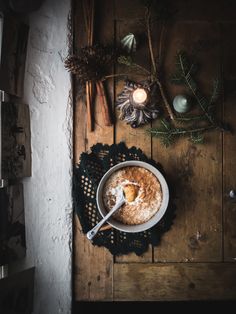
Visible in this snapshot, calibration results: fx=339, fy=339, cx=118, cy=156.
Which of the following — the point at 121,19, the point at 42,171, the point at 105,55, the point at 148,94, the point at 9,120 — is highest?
the point at 121,19

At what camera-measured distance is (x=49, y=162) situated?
56.2 inches

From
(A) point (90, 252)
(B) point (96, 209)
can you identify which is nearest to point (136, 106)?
(B) point (96, 209)

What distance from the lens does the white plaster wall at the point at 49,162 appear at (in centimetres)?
141

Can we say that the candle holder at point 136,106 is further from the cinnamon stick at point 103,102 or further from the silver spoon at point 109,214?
the silver spoon at point 109,214

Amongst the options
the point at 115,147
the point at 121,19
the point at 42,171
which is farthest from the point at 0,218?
the point at 121,19

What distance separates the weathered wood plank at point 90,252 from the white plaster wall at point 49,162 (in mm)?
36

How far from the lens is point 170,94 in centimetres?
141

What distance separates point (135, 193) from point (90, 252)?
0.33m

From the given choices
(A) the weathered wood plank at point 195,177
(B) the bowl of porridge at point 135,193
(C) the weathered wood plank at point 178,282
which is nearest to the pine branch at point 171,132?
(A) the weathered wood plank at point 195,177

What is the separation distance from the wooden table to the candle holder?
45 millimetres

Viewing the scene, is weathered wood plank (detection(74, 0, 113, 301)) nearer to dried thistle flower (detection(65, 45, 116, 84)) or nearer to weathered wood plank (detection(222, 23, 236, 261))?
dried thistle flower (detection(65, 45, 116, 84))

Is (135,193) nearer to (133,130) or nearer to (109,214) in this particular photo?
(109,214)

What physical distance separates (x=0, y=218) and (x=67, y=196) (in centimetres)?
28

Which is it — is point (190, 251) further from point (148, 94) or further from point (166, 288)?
point (148, 94)
